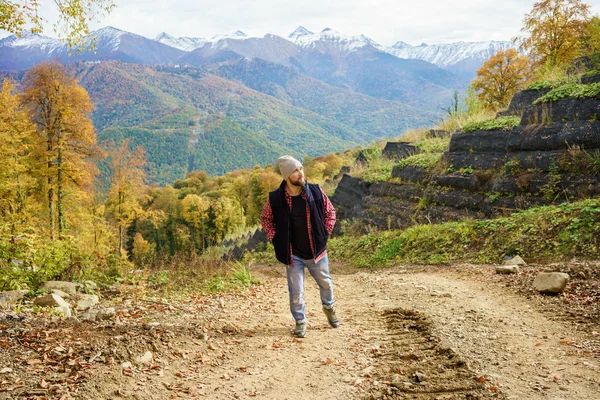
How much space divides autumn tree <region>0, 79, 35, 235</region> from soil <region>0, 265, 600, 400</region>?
1500cm

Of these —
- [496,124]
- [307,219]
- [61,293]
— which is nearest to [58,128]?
[61,293]

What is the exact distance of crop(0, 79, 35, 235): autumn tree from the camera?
17.9 m

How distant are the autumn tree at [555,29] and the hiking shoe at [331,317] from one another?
755 inches

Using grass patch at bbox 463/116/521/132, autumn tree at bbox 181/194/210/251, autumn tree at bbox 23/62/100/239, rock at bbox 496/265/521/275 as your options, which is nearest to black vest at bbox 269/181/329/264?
rock at bbox 496/265/521/275

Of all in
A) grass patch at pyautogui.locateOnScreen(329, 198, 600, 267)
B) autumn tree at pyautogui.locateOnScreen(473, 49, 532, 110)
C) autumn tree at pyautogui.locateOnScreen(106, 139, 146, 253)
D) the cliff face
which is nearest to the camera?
grass patch at pyautogui.locateOnScreen(329, 198, 600, 267)

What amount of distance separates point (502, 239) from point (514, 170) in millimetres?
3194

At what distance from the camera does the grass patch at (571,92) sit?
11.0 metres

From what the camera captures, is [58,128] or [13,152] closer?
[13,152]

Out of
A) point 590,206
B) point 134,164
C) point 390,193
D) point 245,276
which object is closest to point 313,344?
point 245,276

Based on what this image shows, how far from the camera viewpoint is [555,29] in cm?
2044

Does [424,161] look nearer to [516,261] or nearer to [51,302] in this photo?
[516,261]

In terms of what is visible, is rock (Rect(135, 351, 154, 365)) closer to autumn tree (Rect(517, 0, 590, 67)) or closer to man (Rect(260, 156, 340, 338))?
man (Rect(260, 156, 340, 338))

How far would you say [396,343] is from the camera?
482 cm

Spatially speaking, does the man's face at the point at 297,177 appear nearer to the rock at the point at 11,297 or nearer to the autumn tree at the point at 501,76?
the rock at the point at 11,297
